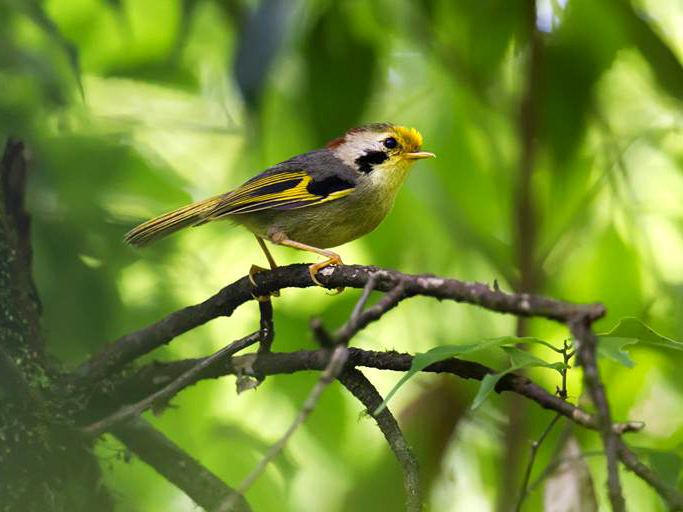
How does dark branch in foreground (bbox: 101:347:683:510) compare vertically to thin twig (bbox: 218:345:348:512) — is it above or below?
below

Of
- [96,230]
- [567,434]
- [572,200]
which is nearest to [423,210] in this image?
[572,200]

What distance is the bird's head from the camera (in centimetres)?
301

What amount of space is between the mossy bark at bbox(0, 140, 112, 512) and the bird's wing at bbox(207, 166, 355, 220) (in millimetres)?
512

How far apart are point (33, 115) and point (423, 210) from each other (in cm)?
131

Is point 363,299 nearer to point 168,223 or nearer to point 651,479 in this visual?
point 651,479

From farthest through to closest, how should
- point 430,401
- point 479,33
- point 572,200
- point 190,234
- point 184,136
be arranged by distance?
point 184,136, point 190,234, point 572,200, point 479,33, point 430,401

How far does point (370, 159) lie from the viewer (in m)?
3.07

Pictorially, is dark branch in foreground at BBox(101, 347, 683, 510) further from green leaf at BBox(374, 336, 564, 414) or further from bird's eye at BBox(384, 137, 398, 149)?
bird's eye at BBox(384, 137, 398, 149)

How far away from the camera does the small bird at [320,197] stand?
8.68ft

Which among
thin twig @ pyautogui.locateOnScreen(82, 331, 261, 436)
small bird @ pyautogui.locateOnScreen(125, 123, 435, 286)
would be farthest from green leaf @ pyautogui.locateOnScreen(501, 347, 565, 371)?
small bird @ pyautogui.locateOnScreen(125, 123, 435, 286)

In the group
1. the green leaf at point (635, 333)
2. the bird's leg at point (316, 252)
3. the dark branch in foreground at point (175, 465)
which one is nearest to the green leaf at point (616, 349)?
the green leaf at point (635, 333)

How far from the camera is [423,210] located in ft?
11.1

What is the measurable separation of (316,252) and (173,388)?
78cm

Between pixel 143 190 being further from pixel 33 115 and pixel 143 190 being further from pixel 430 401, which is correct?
pixel 430 401
